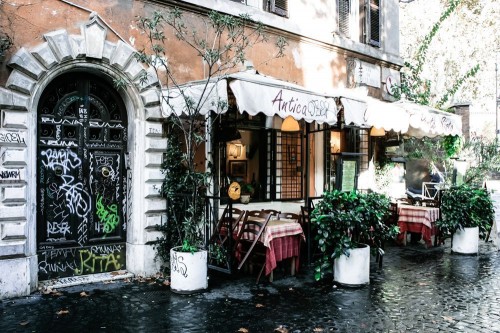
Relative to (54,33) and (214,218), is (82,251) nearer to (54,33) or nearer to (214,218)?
(214,218)

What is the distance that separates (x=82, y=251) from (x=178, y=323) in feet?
8.18

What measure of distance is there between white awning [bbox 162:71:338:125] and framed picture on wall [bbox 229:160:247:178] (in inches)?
95.9

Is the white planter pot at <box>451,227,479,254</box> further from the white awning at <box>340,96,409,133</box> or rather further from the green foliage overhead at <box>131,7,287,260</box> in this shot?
the green foliage overhead at <box>131,7,287,260</box>

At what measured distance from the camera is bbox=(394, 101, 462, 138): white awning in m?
9.30

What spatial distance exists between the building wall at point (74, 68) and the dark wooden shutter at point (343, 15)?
104 inches

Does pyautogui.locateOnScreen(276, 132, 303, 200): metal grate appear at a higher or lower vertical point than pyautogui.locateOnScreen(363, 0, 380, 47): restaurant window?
lower

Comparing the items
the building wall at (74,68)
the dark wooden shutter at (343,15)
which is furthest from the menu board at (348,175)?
the dark wooden shutter at (343,15)

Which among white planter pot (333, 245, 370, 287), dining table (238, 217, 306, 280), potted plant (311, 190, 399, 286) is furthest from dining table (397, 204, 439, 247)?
white planter pot (333, 245, 370, 287)

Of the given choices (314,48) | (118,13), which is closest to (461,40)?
(314,48)

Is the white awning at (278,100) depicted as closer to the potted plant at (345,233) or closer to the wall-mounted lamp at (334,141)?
the potted plant at (345,233)

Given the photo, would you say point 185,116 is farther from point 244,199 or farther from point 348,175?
point 348,175

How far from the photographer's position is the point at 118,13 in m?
6.96

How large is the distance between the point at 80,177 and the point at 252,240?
2.86 meters

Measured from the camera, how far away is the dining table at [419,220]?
985cm
